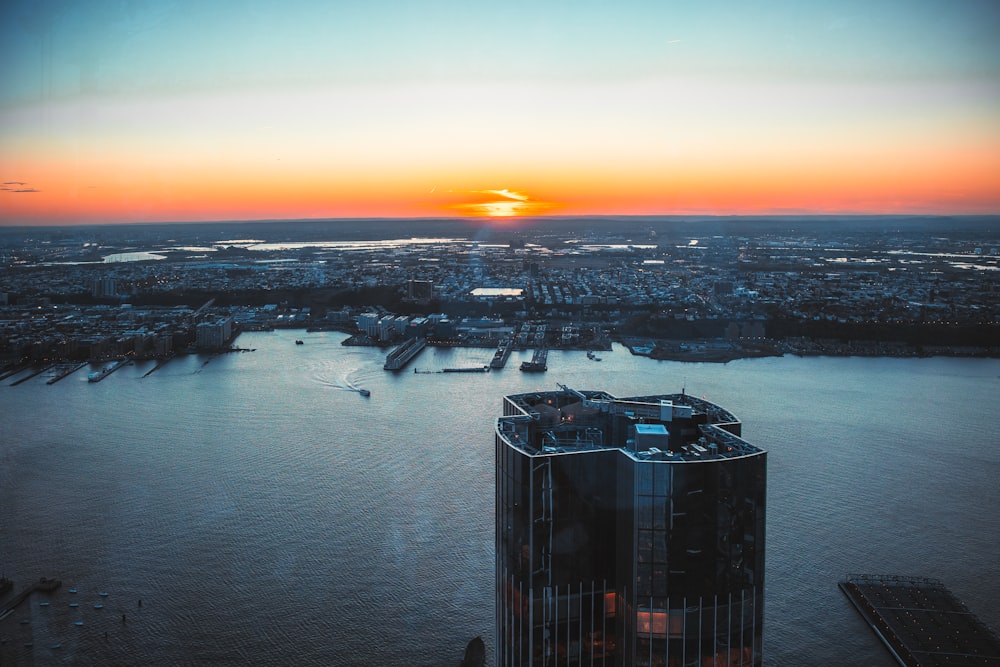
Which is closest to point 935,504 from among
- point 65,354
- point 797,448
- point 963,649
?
point 797,448

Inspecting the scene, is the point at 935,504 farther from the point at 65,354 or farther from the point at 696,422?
the point at 65,354

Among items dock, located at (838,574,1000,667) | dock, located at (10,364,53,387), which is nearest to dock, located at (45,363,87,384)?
dock, located at (10,364,53,387)

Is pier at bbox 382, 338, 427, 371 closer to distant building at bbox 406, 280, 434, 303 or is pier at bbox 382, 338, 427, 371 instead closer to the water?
the water

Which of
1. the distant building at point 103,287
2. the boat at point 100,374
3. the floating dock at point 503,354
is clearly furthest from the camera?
the distant building at point 103,287

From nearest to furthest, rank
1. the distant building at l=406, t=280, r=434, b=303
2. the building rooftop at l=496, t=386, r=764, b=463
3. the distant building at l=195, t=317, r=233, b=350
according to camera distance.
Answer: the building rooftop at l=496, t=386, r=764, b=463, the distant building at l=195, t=317, r=233, b=350, the distant building at l=406, t=280, r=434, b=303

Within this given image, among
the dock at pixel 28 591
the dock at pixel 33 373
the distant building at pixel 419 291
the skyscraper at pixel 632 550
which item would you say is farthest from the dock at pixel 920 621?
the distant building at pixel 419 291

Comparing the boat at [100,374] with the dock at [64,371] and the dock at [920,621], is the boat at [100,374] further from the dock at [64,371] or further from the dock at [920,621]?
the dock at [920,621]

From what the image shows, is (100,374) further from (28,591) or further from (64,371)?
(28,591)
